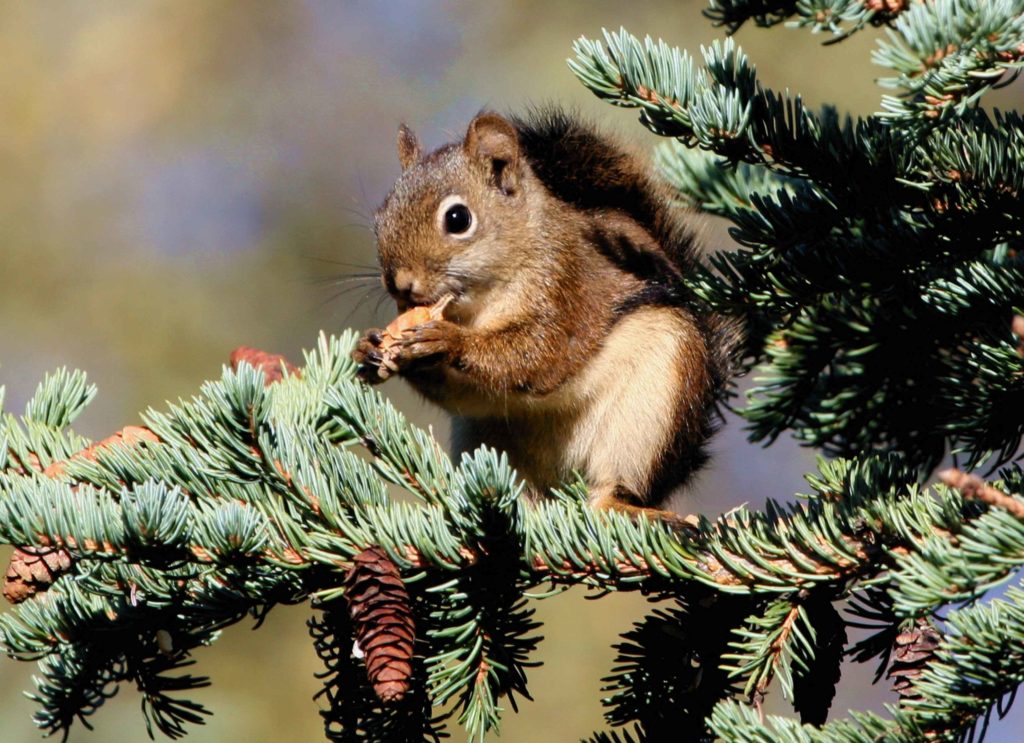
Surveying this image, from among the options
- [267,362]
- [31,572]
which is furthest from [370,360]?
[31,572]

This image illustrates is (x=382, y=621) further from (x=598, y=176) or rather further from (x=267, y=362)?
(x=598, y=176)

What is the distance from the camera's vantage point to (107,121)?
504 centimetres

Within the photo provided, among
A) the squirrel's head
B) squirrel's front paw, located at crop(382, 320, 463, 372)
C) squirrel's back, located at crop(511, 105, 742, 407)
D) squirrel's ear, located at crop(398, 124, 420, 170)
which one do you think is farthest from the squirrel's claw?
squirrel's ear, located at crop(398, 124, 420, 170)

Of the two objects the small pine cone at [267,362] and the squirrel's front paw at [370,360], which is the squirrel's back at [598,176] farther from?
the small pine cone at [267,362]

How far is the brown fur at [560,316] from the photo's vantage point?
2502 mm

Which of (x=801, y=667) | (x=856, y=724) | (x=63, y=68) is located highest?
(x=63, y=68)

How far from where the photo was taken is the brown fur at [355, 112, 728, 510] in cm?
250

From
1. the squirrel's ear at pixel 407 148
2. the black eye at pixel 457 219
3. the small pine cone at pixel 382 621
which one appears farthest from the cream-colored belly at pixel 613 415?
the small pine cone at pixel 382 621

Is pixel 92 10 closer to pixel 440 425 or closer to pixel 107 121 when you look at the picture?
pixel 107 121

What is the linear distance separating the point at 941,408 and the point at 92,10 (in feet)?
15.7

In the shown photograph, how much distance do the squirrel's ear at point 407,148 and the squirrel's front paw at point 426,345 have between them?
0.77m

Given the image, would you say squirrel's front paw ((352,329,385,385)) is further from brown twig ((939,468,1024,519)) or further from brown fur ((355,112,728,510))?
brown twig ((939,468,1024,519))

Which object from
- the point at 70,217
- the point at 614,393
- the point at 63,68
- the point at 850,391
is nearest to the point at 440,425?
the point at 614,393

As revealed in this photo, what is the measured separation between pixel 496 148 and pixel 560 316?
0.55 meters
